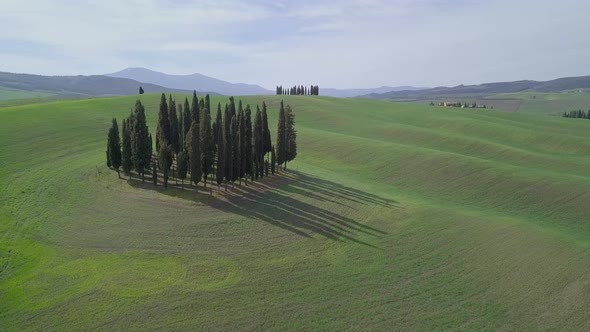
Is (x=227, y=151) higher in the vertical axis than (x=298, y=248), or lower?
higher

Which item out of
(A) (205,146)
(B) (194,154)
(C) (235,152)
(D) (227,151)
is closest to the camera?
(B) (194,154)

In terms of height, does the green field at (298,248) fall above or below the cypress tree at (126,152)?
below

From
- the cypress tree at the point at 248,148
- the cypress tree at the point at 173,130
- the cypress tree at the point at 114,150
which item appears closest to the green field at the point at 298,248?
the cypress tree at the point at 114,150

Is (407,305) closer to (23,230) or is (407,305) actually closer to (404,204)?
(404,204)

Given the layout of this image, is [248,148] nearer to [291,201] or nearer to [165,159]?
[291,201]

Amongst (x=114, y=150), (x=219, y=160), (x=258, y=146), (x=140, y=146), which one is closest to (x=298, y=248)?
(x=219, y=160)

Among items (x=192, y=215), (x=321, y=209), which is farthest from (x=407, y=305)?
(x=192, y=215)

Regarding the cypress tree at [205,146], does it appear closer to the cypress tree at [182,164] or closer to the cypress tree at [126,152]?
the cypress tree at [182,164]
